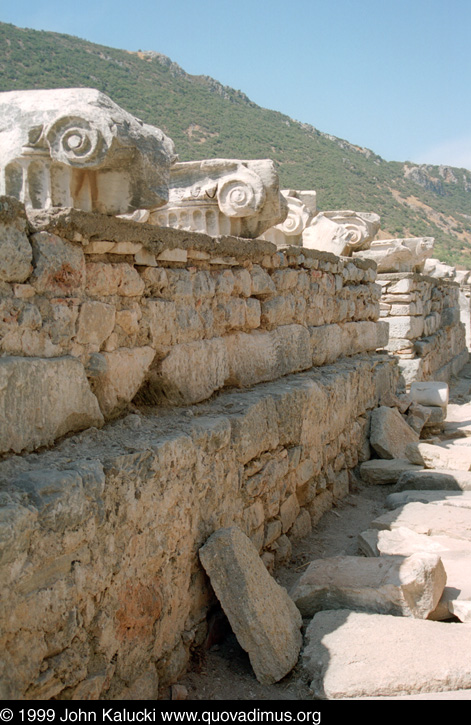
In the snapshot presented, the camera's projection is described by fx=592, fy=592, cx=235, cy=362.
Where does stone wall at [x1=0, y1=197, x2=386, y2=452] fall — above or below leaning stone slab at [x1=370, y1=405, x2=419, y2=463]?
above

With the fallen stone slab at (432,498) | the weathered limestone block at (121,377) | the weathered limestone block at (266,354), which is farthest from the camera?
the fallen stone slab at (432,498)

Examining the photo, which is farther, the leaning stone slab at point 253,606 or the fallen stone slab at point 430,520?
the fallen stone slab at point 430,520

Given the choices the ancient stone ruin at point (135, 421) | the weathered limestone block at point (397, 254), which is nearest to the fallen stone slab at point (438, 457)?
the ancient stone ruin at point (135, 421)

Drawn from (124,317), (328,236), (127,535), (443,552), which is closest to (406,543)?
(443,552)

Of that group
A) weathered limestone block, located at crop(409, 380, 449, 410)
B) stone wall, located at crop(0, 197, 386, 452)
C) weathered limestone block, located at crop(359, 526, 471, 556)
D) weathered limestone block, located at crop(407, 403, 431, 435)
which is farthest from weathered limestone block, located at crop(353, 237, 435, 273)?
weathered limestone block, located at crop(359, 526, 471, 556)

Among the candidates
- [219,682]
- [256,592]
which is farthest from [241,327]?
[219,682]

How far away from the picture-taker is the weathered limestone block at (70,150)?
2.81 m

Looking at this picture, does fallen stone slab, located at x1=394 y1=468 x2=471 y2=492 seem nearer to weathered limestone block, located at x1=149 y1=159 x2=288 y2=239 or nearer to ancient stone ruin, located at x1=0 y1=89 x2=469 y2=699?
ancient stone ruin, located at x1=0 y1=89 x2=469 y2=699

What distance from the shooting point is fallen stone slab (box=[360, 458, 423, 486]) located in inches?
209

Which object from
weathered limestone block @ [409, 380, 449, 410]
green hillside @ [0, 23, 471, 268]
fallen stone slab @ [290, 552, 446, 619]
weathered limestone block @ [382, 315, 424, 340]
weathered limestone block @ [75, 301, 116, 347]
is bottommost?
fallen stone slab @ [290, 552, 446, 619]

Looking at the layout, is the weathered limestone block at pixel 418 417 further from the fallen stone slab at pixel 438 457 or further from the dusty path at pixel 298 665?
the dusty path at pixel 298 665

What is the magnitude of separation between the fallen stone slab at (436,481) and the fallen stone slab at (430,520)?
0.65 meters
